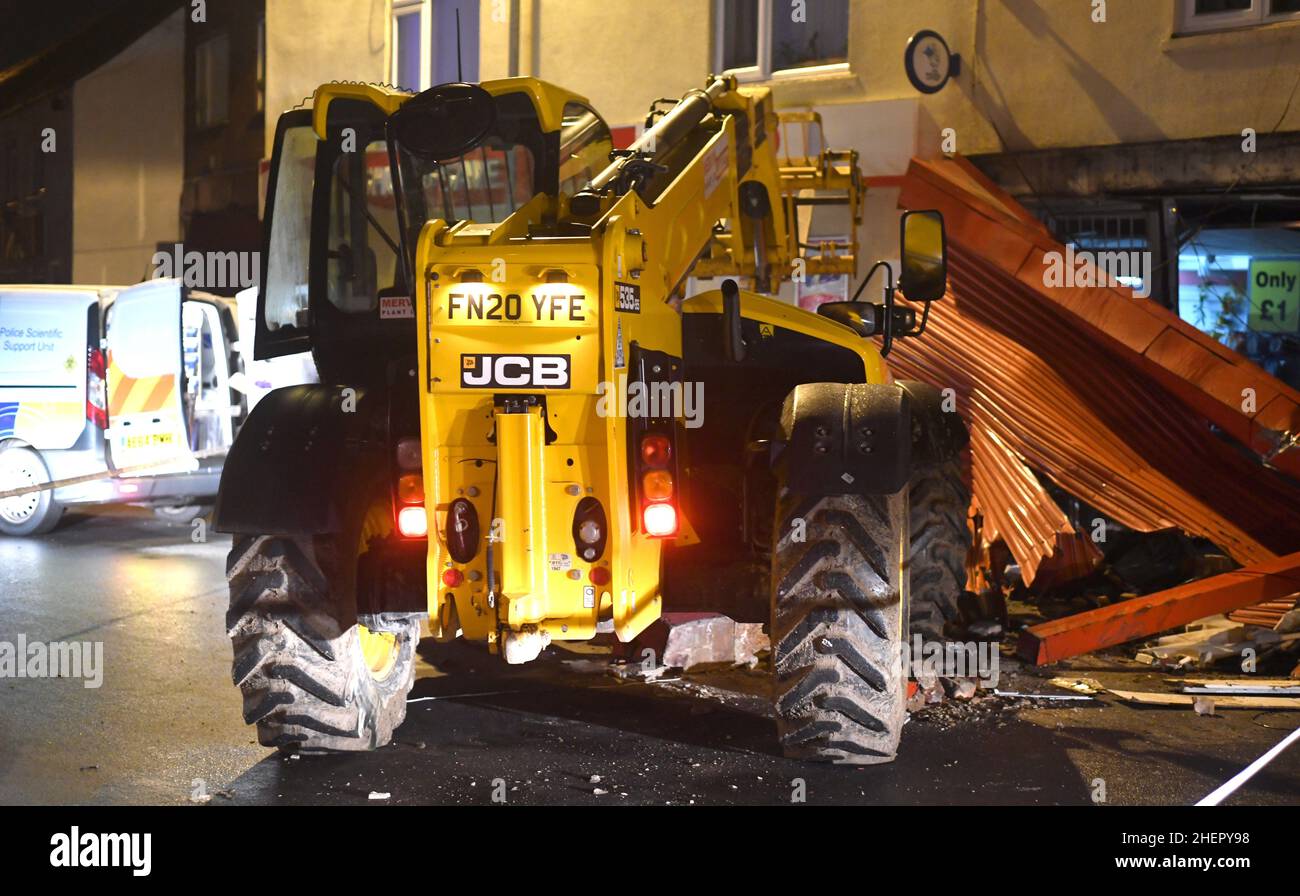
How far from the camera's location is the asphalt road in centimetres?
571

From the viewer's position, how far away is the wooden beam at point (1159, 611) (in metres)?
7.82

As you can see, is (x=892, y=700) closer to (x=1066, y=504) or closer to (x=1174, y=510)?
(x=1174, y=510)

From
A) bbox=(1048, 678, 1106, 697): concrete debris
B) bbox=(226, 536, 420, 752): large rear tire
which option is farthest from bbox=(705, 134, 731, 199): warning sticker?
bbox=(1048, 678, 1106, 697): concrete debris

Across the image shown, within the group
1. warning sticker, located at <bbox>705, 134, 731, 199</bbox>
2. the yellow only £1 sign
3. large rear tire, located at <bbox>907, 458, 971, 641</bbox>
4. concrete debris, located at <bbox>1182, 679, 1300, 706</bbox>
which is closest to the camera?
warning sticker, located at <bbox>705, 134, 731, 199</bbox>

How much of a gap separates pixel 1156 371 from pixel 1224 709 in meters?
3.70

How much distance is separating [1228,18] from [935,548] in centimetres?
654

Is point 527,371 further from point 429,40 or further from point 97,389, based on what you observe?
point 429,40

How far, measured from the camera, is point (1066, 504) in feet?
36.3

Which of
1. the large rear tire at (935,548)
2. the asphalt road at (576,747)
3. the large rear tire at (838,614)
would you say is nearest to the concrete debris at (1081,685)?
the asphalt road at (576,747)

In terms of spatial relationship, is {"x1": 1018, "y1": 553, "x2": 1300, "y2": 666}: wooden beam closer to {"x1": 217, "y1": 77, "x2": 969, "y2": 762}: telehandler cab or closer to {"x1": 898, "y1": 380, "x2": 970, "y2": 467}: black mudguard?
{"x1": 898, "y1": 380, "x2": 970, "y2": 467}: black mudguard

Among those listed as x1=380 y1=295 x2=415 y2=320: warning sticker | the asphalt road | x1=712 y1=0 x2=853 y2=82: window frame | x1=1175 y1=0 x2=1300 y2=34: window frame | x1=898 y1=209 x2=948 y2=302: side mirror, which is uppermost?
x1=712 y1=0 x2=853 y2=82: window frame

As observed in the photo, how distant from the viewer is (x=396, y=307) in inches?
258

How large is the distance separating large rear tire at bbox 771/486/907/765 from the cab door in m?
8.89

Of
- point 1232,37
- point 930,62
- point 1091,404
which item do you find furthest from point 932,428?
point 930,62
